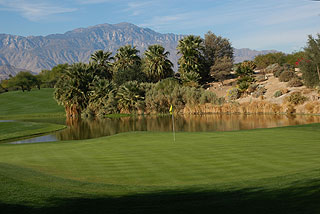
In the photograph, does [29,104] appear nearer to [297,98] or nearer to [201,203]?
[297,98]

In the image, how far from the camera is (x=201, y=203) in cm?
684

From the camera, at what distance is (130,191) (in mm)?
8352

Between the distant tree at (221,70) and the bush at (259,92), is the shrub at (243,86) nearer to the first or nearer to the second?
the bush at (259,92)

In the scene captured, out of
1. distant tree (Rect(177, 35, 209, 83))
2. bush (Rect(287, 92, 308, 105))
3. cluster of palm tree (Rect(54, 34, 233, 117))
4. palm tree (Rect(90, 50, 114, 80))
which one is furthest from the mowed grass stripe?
palm tree (Rect(90, 50, 114, 80))

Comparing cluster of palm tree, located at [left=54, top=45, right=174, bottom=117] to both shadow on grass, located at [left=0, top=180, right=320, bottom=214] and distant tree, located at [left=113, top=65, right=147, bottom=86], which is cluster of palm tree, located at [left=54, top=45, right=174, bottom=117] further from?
shadow on grass, located at [left=0, top=180, right=320, bottom=214]

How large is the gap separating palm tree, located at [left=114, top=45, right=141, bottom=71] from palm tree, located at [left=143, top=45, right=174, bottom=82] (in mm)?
3841

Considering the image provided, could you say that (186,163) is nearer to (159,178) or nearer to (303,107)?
(159,178)

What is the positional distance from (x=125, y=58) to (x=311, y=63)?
38.2 m

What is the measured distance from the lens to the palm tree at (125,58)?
70250 millimetres

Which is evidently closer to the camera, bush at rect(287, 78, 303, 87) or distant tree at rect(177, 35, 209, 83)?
bush at rect(287, 78, 303, 87)

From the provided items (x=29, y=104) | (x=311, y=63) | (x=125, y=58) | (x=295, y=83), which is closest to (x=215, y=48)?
(x=125, y=58)

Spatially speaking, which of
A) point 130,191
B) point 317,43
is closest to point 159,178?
point 130,191

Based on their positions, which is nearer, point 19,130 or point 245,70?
point 19,130

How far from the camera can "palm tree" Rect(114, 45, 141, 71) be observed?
70.2 metres
